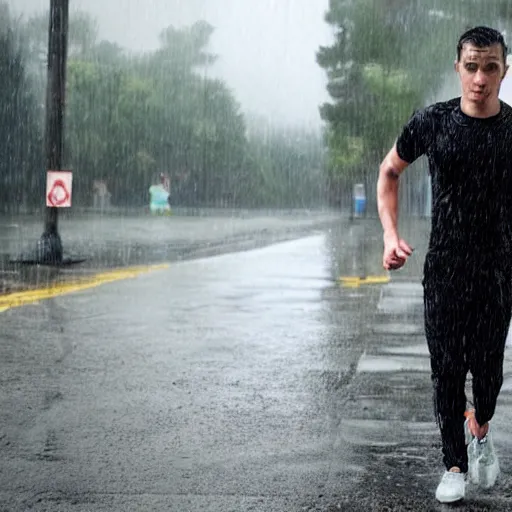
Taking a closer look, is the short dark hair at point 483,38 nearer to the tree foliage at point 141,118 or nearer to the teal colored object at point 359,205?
the tree foliage at point 141,118

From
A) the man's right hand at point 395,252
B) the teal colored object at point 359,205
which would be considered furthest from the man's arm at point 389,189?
the teal colored object at point 359,205

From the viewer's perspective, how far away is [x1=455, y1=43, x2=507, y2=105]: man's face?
4047 mm

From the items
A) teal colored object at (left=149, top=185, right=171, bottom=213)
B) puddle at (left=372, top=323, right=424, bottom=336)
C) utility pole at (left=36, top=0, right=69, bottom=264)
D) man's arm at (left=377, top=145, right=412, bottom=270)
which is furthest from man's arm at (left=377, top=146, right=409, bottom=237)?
teal colored object at (left=149, top=185, right=171, bottom=213)

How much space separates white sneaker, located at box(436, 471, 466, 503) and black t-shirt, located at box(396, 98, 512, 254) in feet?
2.89

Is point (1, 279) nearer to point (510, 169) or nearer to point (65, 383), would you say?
point (65, 383)

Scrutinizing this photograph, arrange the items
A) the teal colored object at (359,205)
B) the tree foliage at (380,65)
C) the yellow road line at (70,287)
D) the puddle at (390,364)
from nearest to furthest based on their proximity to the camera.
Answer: the puddle at (390,364)
the yellow road line at (70,287)
the tree foliage at (380,65)
the teal colored object at (359,205)

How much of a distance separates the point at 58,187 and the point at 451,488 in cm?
1247

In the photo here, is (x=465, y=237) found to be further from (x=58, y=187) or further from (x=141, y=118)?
(x=141, y=118)

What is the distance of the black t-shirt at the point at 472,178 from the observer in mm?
4074

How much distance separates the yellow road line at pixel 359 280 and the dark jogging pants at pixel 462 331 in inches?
359

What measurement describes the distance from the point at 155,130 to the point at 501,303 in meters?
59.3

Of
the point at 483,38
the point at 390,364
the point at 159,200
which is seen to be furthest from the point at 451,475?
the point at 159,200

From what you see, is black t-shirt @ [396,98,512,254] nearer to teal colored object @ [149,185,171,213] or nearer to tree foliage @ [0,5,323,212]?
tree foliage @ [0,5,323,212]

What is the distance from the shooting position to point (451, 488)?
163 inches
